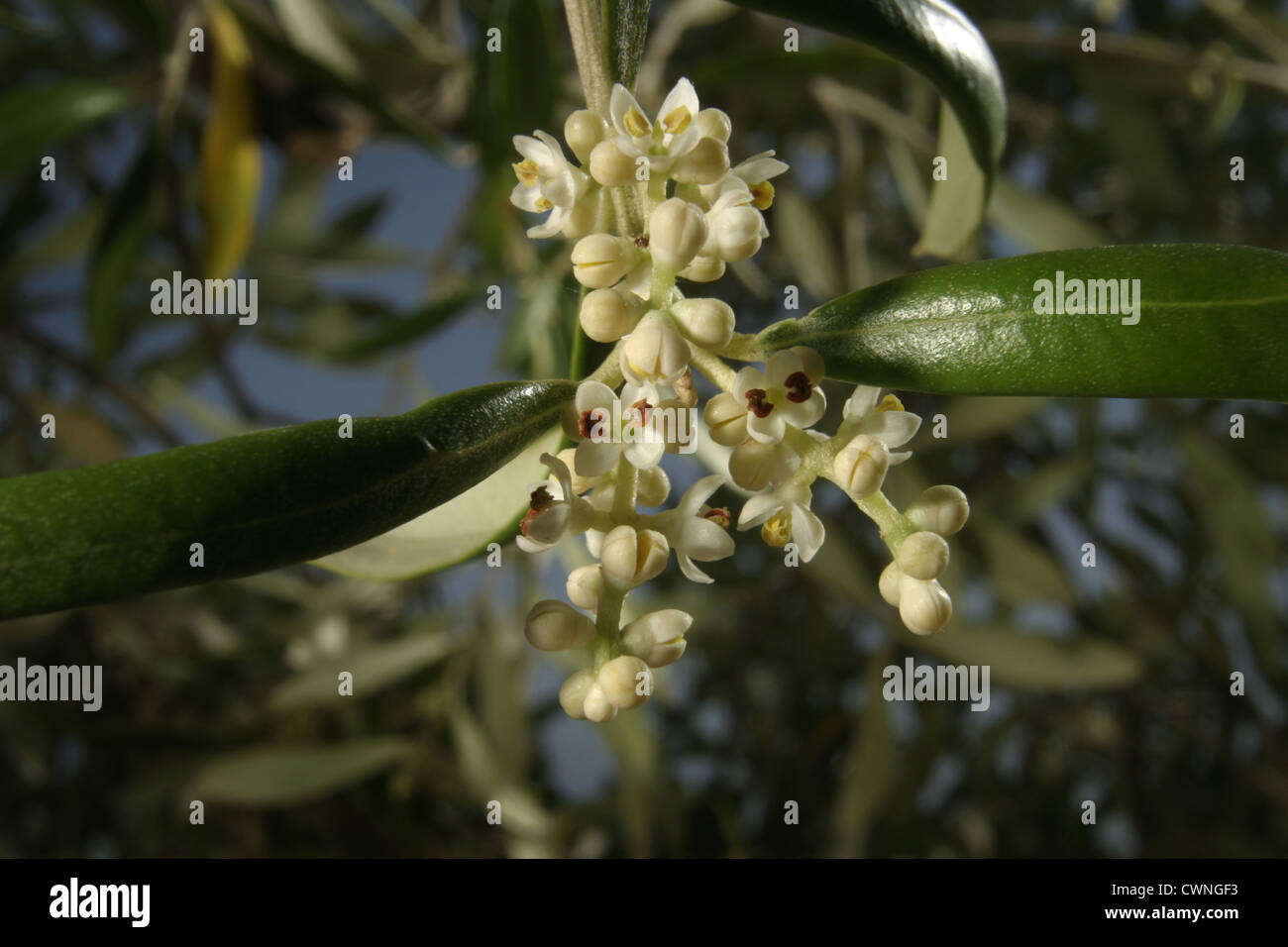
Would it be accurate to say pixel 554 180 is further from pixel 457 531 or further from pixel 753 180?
pixel 457 531

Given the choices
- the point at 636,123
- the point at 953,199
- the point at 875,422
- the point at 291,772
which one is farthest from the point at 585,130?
the point at 291,772

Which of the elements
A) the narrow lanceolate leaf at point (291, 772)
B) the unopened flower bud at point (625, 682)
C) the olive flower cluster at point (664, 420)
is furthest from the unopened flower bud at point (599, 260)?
the narrow lanceolate leaf at point (291, 772)

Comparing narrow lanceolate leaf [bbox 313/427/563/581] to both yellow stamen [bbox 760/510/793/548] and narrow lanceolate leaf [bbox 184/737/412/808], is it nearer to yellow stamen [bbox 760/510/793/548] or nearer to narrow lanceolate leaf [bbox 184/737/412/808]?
yellow stamen [bbox 760/510/793/548]

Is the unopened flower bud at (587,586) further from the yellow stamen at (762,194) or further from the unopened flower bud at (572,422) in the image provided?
the yellow stamen at (762,194)

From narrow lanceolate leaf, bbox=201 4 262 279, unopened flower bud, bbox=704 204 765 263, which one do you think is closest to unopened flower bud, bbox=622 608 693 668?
unopened flower bud, bbox=704 204 765 263

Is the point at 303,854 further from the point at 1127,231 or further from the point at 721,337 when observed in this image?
the point at 1127,231
